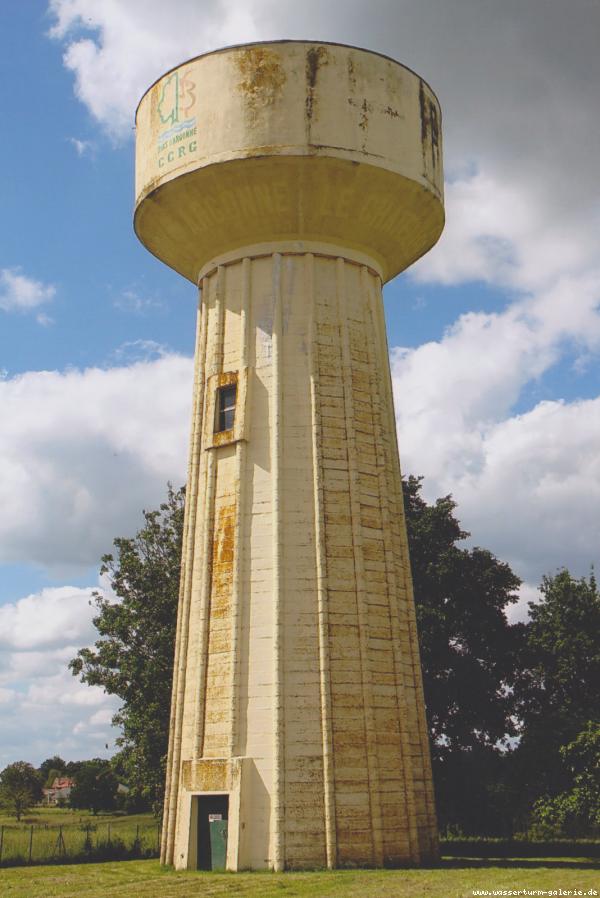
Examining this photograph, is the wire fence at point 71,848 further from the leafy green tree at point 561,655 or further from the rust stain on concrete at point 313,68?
the rust stain on concrete at point 313,68

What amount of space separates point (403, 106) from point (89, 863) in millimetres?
19776

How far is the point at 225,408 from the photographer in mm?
21344

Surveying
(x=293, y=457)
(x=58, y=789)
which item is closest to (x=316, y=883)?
(x=293, y=457)

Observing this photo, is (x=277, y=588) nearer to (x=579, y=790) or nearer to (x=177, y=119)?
(x=177, y=119)

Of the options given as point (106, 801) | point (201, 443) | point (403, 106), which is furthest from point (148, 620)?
point (106, 801)

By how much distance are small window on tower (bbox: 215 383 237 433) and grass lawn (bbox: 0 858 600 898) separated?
29.7 feet

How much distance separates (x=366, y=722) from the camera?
18.6m

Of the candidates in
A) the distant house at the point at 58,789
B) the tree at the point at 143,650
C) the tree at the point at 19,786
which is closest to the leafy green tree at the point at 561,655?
the tree at the point at 143,650

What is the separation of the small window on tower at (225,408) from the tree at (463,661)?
1456cm

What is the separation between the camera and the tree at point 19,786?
58469 millimetres

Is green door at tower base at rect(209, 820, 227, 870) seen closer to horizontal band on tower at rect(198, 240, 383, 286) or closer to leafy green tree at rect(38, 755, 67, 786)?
horizontal band on tower at rect(198, 240, 383, 286)

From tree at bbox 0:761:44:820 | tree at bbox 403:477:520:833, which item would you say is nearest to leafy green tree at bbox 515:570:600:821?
tree at bbox 403:477:520:833

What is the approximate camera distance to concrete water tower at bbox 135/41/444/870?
60.0ft

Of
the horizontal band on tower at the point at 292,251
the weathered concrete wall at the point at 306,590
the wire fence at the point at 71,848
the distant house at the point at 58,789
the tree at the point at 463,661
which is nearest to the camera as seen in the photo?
the weathered concrete wall at the point at 306,590
